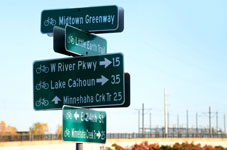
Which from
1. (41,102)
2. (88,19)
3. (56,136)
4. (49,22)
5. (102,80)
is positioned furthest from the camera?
(56,136)

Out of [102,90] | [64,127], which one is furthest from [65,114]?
[102,90]

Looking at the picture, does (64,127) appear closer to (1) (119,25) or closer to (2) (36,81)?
(2) (36,81)

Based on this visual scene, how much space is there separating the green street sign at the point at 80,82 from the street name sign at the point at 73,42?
0.71 feet

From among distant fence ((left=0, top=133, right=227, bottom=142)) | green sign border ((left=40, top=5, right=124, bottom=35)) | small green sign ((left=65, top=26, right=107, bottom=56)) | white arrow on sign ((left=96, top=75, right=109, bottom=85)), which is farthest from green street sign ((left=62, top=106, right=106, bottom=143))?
distant fence ((left=0, top=133, right=227, bottom=142))

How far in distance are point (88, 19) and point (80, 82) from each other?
149 centimetres

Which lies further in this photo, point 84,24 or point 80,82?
point 84,24

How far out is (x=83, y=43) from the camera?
11797 mm

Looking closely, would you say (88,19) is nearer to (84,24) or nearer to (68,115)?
(84,24)

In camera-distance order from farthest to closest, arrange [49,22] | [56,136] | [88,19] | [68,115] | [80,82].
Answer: [56,136] → [49,22] → [88,19] → [80,82] → [68,115]

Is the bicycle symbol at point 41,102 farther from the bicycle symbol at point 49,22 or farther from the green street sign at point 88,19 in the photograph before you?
the bicycle symbol at point 49,22

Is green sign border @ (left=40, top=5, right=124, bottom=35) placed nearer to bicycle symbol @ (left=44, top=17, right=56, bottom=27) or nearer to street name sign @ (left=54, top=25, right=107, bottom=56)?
bicycle symbol @ (left=44, top=17, right=56, bottom=27)

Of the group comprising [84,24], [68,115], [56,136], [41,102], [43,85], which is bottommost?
[56,136]

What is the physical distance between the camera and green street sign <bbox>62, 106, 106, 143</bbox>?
35.4 ft

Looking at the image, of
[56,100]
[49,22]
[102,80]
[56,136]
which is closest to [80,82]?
[102,80]
